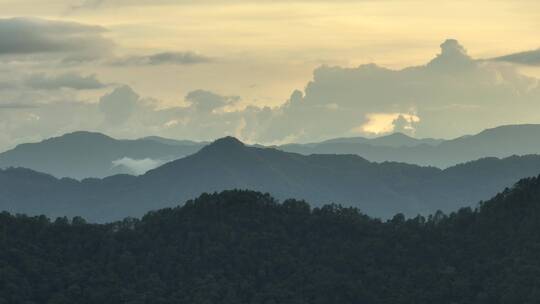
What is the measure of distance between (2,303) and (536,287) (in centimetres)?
8676

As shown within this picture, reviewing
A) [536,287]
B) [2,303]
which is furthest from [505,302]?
[2,303]

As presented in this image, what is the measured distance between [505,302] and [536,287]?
5632mm

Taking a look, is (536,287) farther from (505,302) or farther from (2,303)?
(2,303)

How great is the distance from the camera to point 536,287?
198m

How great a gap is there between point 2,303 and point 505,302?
8164 centimetres

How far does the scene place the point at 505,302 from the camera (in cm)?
19812

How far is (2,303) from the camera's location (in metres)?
200
